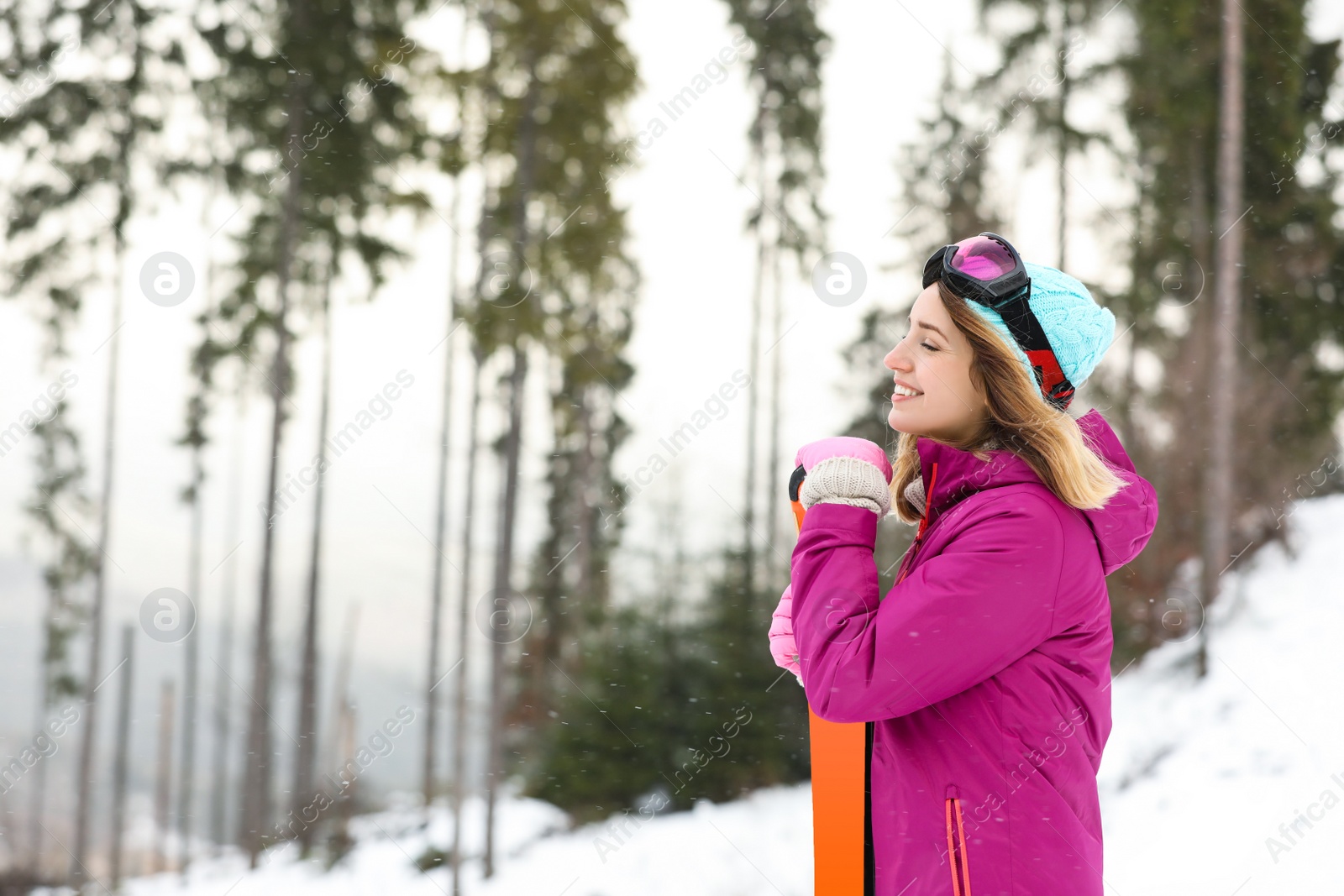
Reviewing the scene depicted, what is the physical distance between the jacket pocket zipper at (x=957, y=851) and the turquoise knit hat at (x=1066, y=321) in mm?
698

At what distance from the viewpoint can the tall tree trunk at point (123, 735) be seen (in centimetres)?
2145

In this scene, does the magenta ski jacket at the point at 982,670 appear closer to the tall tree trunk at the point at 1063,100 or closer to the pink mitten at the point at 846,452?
the pink mitten at the point at 846,452

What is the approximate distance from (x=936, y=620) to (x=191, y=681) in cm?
2935

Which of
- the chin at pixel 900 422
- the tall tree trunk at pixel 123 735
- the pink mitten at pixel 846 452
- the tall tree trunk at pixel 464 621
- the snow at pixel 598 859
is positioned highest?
the chin at pixel 900 422

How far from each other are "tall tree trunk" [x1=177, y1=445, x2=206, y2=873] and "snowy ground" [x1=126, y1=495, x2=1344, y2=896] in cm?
732

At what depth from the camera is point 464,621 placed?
12.5 m

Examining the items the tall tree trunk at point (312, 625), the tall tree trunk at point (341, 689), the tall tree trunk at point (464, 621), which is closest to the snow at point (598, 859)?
the tall tree trunk at point (464, 621)

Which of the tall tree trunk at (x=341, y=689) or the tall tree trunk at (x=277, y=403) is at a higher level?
the tall tree trunk at (x=277, y=403)

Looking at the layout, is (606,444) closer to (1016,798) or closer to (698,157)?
(698,157)

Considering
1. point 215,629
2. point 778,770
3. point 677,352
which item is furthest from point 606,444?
point 215,629

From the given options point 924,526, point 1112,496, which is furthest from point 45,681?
point 1112,496

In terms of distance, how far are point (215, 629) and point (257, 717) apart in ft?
39.4

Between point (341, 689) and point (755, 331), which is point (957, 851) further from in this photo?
point (341, 689)

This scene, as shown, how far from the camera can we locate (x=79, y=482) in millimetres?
15969
